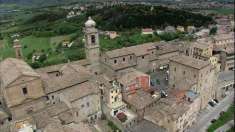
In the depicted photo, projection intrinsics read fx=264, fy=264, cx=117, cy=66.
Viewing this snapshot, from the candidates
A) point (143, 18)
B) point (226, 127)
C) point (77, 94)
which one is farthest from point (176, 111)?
point (143, 18)

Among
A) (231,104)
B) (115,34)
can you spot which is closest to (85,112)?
(231,104)

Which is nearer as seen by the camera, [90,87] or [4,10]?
[90,87]

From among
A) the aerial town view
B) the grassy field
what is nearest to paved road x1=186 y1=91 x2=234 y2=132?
the aerial town view

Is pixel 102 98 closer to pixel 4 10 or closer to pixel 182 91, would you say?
pixel 182 91

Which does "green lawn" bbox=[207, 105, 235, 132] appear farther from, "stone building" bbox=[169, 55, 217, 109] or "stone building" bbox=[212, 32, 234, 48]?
"stone building" bbox=[212, 32, 234, 48]

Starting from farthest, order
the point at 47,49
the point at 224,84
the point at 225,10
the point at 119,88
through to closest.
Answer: the point at 225,10 < the point at 47,49 < the point at 224,84 < the point at 119,88

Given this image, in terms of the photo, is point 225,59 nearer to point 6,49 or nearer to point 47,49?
point 47,49
